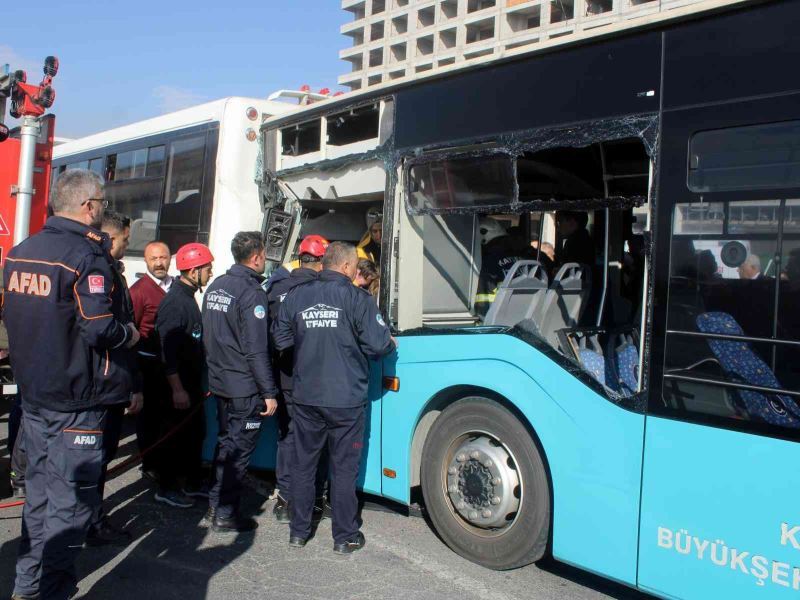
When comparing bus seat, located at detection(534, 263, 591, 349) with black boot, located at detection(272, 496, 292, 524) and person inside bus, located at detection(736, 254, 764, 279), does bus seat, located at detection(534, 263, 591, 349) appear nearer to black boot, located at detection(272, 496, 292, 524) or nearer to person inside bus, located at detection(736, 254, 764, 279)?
person inside bus, located at detection(736, 254, 764, 279)

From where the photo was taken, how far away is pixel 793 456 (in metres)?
3.04

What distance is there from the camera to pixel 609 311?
5.43m

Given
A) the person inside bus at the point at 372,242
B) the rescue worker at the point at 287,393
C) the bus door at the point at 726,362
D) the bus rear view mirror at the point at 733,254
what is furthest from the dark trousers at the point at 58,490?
the person inside bus at the point at 372,242

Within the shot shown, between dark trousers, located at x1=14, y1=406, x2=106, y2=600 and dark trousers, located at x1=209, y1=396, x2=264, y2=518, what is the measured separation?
1388 mm

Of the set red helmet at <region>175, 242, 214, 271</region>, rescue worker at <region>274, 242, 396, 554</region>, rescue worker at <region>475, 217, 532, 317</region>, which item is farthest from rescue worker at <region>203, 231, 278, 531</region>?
rescue worker at <region>475, 217, 532, 317</region>

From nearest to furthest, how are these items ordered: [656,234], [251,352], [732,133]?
[732,133] → [656,234] → [251,352]

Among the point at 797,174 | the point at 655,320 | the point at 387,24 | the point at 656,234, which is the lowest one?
the point at 655,320

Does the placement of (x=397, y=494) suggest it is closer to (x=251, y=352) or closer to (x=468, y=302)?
(x=251, y=352)

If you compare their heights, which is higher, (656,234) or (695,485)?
(656,234)

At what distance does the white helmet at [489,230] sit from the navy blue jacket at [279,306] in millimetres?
1793

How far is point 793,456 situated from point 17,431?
5.14 meters

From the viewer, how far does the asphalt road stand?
4059 mm

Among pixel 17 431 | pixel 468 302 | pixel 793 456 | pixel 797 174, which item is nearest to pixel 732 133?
pixel 797 174

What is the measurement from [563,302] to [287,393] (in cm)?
200
